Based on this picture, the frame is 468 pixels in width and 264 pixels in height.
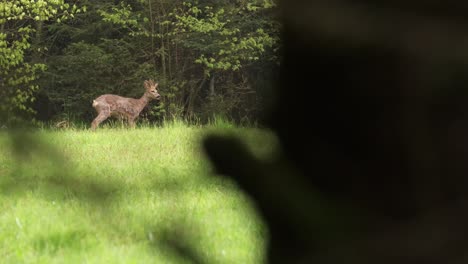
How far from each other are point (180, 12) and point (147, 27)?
10.4 inches

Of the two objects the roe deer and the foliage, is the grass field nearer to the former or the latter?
the foliage

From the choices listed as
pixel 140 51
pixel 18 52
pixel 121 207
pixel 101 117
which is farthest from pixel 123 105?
pixel 121 207

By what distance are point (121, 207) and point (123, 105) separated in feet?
15.4

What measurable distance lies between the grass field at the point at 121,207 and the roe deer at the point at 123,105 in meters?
2.84

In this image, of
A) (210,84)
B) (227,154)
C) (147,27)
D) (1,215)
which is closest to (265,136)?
(227,154)

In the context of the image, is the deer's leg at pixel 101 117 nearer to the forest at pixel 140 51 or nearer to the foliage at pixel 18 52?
the forest at pixel 140 51

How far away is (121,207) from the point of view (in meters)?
0.23

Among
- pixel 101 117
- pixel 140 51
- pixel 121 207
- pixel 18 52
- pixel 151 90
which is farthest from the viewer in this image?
pixel 140 51

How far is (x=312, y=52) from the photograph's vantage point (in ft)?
0.44

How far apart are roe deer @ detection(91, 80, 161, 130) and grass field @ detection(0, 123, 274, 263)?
2837mm

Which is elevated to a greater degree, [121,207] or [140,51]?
[121,207]

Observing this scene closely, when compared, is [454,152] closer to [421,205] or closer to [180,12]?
[421,205]

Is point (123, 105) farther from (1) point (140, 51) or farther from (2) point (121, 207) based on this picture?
(2) point (121, 207)

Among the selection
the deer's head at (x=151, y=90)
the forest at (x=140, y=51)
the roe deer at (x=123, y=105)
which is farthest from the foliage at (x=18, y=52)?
the deer's head at (x=151, y=90)
